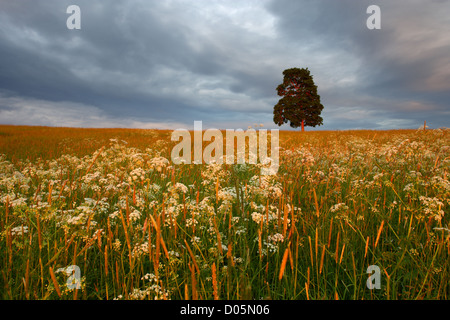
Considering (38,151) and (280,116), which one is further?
(280,116)

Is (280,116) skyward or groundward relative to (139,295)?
skyward

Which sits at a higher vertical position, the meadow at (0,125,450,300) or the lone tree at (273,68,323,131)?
the lone tree at (273,68,323,131)

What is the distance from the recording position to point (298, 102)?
165 ft

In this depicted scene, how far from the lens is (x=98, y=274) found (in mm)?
2211

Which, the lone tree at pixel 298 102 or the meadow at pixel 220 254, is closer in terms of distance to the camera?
the meadow at pixel 220 254

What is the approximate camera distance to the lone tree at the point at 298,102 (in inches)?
1964

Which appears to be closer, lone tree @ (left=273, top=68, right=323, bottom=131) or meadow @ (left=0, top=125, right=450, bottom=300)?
meadow @ (left=0, top=125, right=450, bottom=300)

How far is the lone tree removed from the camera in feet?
164

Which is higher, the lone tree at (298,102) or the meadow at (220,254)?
the lone tree at (298,102)

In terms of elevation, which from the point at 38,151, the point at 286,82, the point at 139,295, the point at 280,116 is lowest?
the point at 139,295
